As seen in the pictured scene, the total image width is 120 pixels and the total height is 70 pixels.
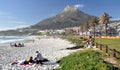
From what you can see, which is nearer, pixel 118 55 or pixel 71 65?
pixel 71 65

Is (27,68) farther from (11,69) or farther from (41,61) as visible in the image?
(41,61)

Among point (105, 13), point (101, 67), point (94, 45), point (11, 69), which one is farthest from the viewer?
point (105, 13)

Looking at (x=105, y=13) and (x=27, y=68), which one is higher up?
(x=105, y=13)

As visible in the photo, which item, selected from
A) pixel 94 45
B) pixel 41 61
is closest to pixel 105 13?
pixel 94 45

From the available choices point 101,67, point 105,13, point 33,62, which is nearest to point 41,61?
point 33,62

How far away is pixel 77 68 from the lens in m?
15.9

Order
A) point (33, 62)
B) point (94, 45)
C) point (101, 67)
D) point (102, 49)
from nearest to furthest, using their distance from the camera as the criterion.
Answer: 1. point (101, 67)
2. point (33, 62)
3. point (102, 49)
4. point (94, 45)

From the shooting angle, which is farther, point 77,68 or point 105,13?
point 105,13

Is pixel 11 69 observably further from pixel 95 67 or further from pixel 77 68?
pixel 95 67

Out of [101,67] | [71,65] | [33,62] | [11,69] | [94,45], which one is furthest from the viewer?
[94,45]

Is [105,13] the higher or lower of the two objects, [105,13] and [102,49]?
the higher

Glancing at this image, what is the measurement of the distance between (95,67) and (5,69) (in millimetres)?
8054

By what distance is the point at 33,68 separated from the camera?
64.1 feet

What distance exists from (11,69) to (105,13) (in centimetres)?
9634
